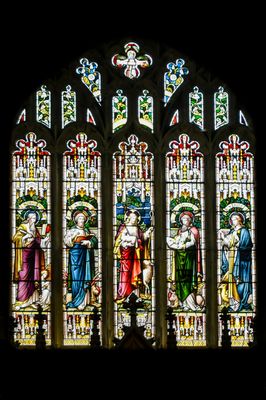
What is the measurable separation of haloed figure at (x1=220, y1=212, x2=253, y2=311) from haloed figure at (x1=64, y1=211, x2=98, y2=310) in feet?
6.23

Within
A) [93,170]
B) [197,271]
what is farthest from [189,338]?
[93,170]

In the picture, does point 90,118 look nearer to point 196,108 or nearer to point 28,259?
point 196,108

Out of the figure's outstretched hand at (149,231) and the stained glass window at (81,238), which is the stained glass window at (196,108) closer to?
the stained glass window at (81,238)

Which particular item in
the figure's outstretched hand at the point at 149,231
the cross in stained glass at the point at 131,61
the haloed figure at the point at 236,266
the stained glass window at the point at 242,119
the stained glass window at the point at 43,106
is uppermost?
the cross in stained glass at the point at 131,61

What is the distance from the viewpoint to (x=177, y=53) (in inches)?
1145

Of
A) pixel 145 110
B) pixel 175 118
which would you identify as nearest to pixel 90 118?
pixel 145 110

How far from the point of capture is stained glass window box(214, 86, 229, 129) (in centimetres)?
2891

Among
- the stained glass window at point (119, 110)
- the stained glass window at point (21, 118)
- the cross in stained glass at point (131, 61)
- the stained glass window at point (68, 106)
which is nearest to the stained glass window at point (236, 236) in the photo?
the stained glass window at point (119, 110)

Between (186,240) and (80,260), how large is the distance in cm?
157

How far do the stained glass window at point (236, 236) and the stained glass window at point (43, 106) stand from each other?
258cm

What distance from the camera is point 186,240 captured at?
28.3m

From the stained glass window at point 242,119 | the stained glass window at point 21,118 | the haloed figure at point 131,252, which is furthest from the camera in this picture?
the stained glass window at point 242,119

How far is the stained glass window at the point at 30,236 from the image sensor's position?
27828 mm

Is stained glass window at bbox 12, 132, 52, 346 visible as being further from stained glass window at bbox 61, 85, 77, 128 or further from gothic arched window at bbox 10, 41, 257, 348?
stained glass window at bbox 61, 85, 77, 128
